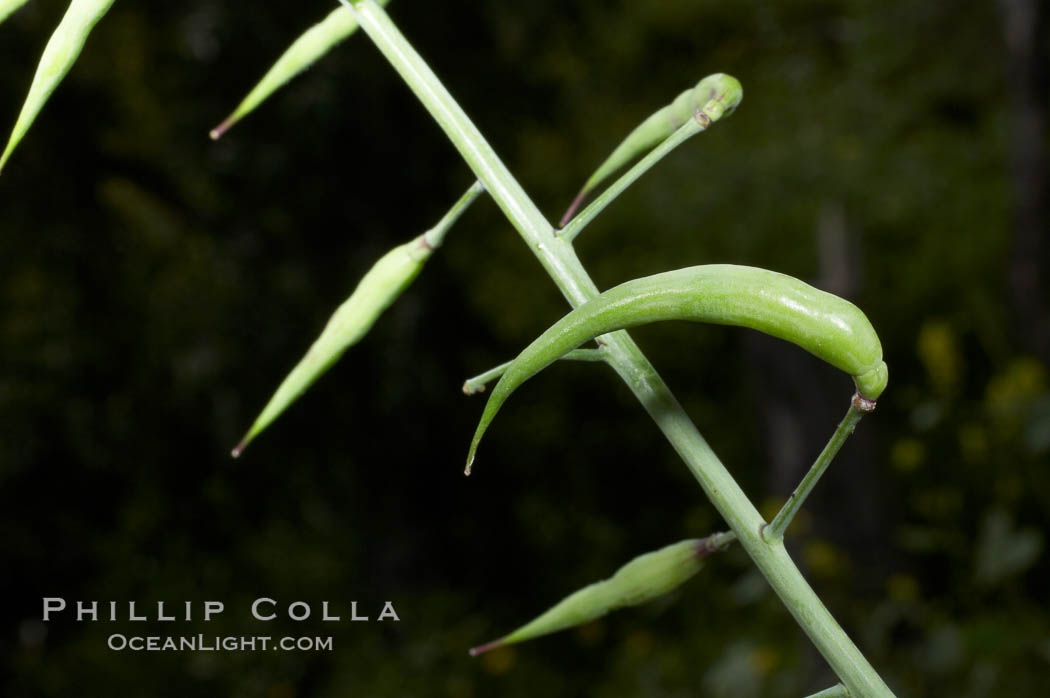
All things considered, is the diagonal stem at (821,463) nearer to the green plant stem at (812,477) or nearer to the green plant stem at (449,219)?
the green plant stem at (812,477)

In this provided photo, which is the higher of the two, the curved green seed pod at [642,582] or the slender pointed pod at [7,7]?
the slender pointed pod at [7,7]

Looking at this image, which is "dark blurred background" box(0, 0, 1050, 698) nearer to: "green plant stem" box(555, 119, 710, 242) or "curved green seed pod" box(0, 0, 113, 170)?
"green plant stem" box(555, 119, 710, 242)

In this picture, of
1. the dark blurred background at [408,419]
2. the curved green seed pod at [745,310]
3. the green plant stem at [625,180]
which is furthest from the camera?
the dark blurred background at [408,419]

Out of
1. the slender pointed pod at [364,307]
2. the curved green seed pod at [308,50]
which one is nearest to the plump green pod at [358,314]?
the slender pointed pod at [364,307]

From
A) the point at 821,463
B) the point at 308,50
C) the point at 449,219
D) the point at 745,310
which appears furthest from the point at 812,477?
the point at 308,50

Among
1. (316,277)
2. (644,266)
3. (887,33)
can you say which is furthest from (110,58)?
(887,33)

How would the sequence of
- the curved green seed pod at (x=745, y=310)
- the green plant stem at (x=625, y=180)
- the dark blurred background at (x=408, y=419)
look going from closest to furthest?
the curved green seed pod at (x=745, y=310) < the green plant stem at (x=625, y=180) < the dark blurred background at (x=408, y=419)
